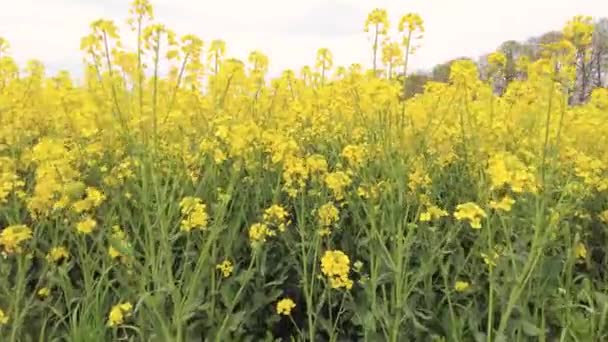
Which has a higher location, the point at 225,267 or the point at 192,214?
the point at 192,214

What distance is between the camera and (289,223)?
268 cm

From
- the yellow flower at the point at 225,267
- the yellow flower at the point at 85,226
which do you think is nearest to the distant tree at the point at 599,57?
the yellow flower at the point at 225,267

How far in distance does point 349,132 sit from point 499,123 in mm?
840

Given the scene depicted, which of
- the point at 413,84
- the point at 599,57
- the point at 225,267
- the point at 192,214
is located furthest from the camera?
the point at 599,57

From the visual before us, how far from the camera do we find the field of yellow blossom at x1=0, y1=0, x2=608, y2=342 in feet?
7.57

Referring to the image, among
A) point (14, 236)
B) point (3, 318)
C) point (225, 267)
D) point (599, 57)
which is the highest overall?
point (599, 57)

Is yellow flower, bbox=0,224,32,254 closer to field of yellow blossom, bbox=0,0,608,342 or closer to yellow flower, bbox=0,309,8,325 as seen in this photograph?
field of yellow blossom, bbox=0,0,608,342

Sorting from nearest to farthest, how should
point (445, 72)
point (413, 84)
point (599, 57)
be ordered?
point (445, 72)
point (413, 84)
point (599, 57)

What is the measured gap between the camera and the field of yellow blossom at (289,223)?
2307mm

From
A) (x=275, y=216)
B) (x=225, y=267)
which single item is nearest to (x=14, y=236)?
(x=225, y=267)

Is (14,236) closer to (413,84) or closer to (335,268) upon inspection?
(335,268)

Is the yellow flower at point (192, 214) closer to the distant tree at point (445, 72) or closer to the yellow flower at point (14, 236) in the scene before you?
the yellow flower at point (14, 236)

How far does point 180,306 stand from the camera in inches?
84.0

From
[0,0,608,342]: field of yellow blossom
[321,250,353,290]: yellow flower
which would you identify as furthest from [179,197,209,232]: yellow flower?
[321,250,353,290]: yellow flower
